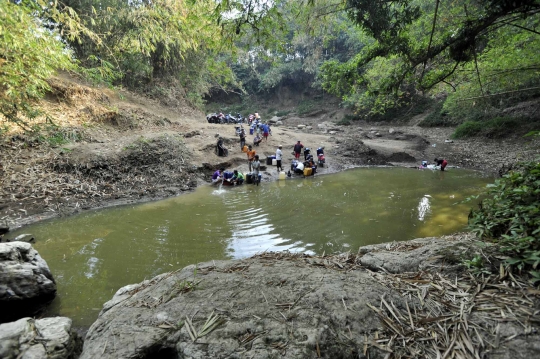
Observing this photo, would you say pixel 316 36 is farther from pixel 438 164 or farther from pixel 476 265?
pixel 438 164

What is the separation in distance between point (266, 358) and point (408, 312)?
1.08m

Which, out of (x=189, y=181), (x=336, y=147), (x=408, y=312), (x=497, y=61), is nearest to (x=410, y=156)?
(x=336, y=147)

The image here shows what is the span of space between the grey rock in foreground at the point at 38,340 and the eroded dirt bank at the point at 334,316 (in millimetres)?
358

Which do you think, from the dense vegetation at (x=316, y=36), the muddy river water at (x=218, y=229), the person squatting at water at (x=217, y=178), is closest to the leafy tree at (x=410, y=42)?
the dense vegetation at (x=316, y=36)

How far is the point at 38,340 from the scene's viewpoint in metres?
2.46

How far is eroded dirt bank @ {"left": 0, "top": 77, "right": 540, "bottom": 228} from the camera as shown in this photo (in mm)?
8461

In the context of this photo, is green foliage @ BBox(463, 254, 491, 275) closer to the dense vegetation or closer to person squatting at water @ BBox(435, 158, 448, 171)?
the dense vegetation

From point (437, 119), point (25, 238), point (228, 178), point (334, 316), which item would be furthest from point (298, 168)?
point (437, 119)

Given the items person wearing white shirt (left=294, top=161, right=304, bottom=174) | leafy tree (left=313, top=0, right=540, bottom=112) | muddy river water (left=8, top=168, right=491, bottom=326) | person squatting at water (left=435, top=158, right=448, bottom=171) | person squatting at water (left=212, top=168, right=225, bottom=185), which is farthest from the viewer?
person squatting at water (left=435, top=158, right=448, bottom=171)

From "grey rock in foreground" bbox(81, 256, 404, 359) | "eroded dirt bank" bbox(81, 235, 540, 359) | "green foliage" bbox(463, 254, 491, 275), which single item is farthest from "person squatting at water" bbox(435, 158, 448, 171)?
"grey rock in foreground" bbox(81, 256, 404, 359)

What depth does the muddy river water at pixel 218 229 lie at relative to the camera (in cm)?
493

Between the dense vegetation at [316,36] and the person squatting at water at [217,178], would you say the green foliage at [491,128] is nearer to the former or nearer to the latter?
the dense vegetation at [316,36]

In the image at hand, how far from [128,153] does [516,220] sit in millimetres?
11521

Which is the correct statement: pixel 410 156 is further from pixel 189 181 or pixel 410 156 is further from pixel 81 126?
pixel 81 126
